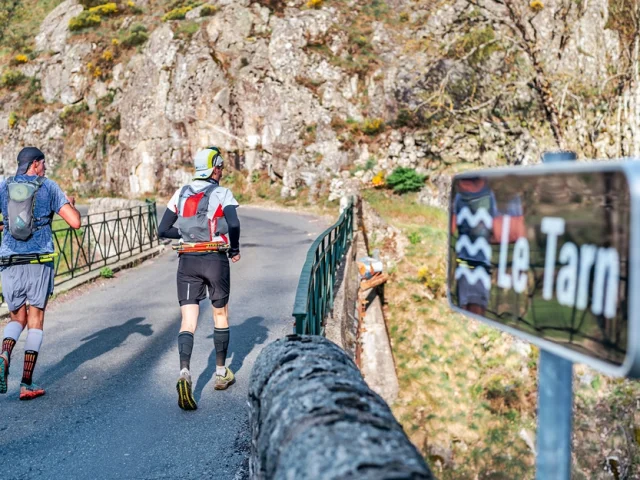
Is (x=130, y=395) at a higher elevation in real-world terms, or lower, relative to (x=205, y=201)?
lower

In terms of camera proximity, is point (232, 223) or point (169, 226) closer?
point (232, 223)

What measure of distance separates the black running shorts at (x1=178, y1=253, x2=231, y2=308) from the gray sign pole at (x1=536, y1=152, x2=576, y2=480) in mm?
3907

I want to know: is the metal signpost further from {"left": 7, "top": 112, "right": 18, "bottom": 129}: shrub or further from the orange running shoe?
{"left": 7, "top": 112, "right": 18, "bottom": 129}: shrub

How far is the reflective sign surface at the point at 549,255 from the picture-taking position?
0.96 meters

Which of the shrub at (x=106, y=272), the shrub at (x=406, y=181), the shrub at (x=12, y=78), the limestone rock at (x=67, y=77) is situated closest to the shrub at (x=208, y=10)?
the limestone rock at (x=67, y=77)

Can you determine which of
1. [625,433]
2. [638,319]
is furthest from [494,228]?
[625,433]

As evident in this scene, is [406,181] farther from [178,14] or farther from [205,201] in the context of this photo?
[178,14]

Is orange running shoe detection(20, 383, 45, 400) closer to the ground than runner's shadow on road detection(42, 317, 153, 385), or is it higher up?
higher up

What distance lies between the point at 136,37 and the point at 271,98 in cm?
1385

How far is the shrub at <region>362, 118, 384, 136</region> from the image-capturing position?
96.6 ft

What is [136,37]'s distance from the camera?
39.9 meters

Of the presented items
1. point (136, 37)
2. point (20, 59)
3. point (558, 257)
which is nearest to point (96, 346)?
point (558, 257)

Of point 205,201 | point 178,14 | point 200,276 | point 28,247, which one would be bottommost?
point 200,276

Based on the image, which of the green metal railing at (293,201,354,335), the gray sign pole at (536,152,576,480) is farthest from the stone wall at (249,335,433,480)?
the green metal railing at (293,201,354,335)
